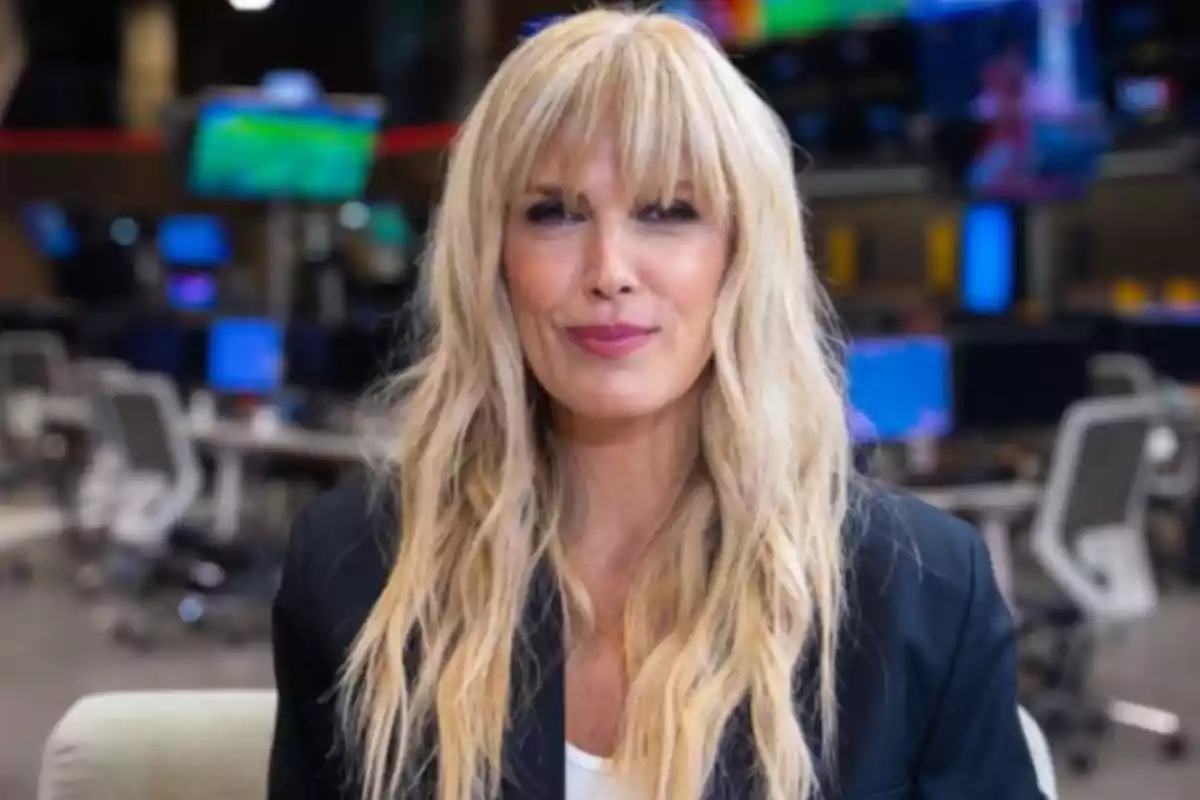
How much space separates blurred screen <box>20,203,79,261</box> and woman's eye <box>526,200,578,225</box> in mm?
16065

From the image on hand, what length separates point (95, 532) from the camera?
28.7 feet

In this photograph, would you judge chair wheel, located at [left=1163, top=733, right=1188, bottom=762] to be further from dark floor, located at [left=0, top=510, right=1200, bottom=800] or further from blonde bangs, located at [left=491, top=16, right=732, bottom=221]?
blonde bangs, located at [left=491, top=16, right=732, bottom=221]

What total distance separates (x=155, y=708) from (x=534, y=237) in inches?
28.9

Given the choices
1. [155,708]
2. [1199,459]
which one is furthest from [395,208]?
[155,708]

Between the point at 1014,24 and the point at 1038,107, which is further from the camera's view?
the point at 1014,24

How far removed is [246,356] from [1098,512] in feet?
14.7

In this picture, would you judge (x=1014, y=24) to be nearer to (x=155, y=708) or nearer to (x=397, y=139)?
(x=397, y=139)

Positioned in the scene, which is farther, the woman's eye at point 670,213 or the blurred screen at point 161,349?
the blurred screen at point 161,349

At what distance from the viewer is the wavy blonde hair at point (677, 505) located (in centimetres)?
136

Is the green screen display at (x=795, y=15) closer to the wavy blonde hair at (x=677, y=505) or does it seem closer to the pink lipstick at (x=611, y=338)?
the wavy blonde hair at (x=677, y=505)

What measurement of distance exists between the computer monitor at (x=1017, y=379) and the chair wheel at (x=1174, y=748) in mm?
1287

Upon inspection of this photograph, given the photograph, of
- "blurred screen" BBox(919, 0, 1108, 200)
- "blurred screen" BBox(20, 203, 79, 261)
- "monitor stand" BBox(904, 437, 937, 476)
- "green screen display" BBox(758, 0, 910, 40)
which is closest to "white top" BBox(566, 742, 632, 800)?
"monitor stand" BBox(904, 437, 937, 476)

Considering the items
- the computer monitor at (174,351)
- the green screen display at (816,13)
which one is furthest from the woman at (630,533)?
the green screen display at (816,13)

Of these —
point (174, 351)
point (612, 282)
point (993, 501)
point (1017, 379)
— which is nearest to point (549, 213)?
point (612, 282)
